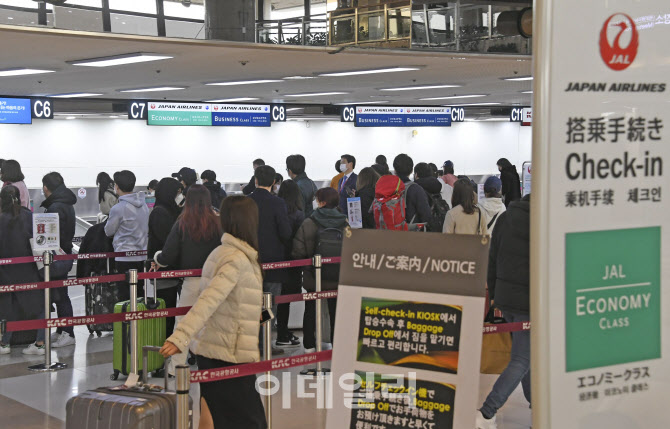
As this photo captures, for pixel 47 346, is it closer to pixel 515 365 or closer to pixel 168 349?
pixel 168 349

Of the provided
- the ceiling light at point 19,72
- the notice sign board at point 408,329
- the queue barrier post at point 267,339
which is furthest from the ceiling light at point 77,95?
the notice sign board at point 408,329

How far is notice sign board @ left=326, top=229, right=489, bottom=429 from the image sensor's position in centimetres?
312

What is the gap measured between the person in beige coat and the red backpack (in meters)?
4.37

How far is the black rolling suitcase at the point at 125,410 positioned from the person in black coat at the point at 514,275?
2141mm

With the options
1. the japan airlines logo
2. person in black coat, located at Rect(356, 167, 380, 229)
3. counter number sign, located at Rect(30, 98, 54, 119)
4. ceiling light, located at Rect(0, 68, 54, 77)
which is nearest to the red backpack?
person in black coat, located at Rect(356, 167, 380, 229)

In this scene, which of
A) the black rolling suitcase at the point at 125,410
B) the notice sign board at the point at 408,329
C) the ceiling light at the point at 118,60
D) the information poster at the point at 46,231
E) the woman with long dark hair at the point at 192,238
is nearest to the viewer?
the notice sign board at the point at 408,329

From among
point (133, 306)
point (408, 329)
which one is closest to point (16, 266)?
point (133, 306)

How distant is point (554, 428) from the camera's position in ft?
6.96

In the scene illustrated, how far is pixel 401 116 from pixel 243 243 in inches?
729

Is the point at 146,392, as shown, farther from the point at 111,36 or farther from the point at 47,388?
the point at 111,36

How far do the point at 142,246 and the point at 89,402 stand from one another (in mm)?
5193

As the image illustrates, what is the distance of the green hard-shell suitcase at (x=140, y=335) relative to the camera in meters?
7.90

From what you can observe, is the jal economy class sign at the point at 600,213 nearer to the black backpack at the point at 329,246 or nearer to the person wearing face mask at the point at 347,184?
the black backpack at the point at 329,246

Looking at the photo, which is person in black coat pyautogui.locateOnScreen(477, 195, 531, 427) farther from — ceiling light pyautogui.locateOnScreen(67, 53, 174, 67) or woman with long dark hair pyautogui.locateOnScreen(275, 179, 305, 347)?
ceiling light pyautogui.locateOnScreen(67, 53, 174, 67)
